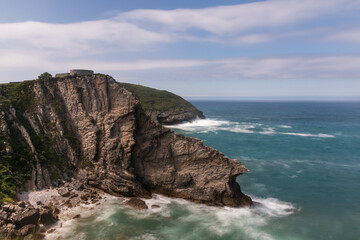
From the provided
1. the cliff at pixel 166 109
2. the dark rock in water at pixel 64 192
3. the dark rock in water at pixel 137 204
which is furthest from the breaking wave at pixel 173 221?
the cliff at pixel 166 109

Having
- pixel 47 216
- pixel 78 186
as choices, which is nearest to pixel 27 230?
pixel 47 216

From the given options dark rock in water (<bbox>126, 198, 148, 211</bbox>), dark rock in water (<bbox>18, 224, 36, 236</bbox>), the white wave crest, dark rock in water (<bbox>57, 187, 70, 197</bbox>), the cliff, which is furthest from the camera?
the cliff

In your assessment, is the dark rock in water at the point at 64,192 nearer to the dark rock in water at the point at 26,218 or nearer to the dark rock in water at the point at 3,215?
the dark rock in water at the point at 26,218

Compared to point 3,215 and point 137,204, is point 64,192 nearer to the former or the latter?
point 3,215

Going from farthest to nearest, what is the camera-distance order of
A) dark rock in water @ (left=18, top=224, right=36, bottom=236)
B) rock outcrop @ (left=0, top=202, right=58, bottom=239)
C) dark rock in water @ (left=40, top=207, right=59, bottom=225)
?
dark rock in water @ (left=40, top=207, right=59, bottom=225)
dark rock in water @ (left=18, top=224, right=36, bottom=236)
rock outcrop @ (left=0, top=202, right=58, bottom=239)

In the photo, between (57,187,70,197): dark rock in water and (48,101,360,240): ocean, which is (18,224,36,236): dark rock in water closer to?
(48,101,360,240): ocean

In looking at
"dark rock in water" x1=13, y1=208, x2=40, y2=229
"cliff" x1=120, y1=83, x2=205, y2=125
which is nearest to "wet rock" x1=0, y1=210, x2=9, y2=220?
"dark rock in water" x1=13, y1=208, x2=40, y2=229
